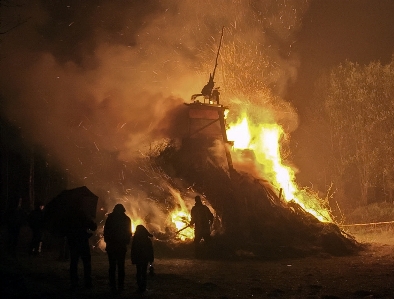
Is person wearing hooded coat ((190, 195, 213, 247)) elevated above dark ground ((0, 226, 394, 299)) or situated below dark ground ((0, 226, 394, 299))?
above

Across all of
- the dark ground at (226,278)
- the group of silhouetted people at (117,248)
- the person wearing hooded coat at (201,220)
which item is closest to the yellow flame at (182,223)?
the dark ground at (226,278)

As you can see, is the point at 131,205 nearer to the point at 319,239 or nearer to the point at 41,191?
the point at 319,239

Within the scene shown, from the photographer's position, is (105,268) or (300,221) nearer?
(105,268)

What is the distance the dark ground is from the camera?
28.8 feet

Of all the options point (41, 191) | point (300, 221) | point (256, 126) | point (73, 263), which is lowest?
point (73, 263)

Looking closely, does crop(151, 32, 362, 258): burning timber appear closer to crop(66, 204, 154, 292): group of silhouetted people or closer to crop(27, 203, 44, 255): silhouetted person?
crop(27, 203, 44, 255): silhouetted person

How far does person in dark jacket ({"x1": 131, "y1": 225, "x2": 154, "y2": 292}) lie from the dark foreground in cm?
30

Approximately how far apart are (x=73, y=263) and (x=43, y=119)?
12.3 m

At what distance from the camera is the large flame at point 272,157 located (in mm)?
18938

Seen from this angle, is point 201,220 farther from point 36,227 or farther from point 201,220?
point 36,227

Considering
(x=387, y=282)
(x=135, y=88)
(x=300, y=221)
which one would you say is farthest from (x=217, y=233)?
(x=135, y=88)

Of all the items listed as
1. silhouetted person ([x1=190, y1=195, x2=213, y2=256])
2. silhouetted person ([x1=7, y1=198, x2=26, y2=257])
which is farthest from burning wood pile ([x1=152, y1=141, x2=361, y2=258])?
silhouetted person ([x1=7, y1=198, x2=26, y2=257])

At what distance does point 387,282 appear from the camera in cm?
1016

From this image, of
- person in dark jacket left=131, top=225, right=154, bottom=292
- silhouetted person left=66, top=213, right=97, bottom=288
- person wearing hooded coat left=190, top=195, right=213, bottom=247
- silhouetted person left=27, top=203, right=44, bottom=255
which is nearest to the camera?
person in dark jacket left=131, top=225, right=154, bottom=292
